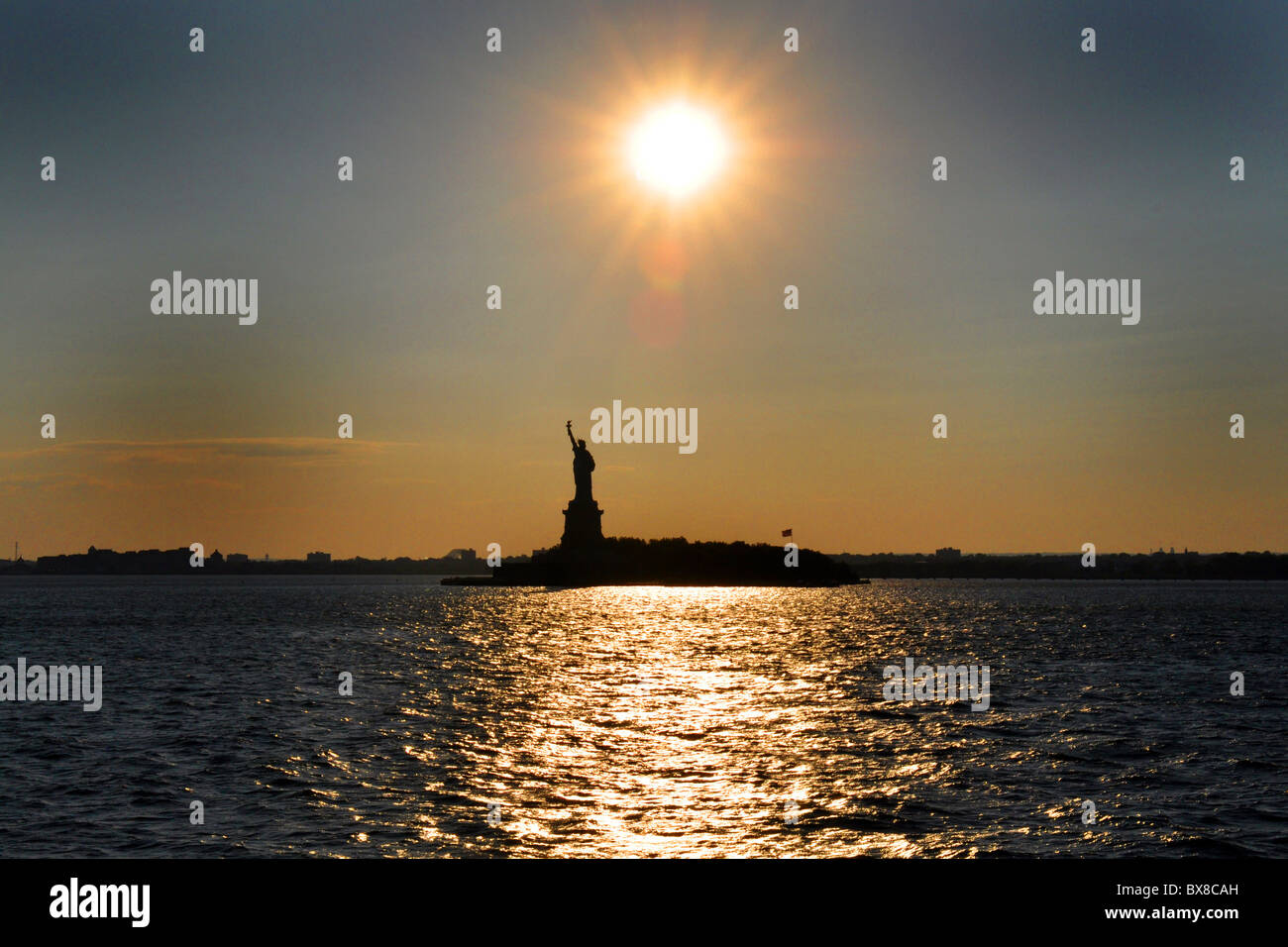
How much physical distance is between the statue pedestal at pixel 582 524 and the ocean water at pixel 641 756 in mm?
79831

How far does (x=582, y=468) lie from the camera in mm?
134250

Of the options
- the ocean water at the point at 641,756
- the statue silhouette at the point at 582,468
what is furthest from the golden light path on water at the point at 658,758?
the statue silhouette at the point at 582,468

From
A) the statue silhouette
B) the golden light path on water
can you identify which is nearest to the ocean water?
the golden light path on water

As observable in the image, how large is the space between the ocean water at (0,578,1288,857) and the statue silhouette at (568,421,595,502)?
76506 mm

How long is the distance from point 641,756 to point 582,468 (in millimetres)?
110169

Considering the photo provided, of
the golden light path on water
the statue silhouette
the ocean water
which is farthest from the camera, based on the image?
the statue silhouette

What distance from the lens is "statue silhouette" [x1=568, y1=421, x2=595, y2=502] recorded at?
5231 inches

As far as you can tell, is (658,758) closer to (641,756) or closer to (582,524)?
(641,756)

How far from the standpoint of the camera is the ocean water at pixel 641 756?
59.0 feet

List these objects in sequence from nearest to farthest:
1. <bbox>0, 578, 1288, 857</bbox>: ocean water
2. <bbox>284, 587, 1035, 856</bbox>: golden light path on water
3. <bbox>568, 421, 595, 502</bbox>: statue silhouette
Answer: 1. <bbox>284, 587, 1035, 856</bbox>: golden light path on water
2. <bbox>0, 578, 1288, 857</bbox>: ocean water
3. <bbox>568, 421, 595, 502</bbox>: statue silhouette

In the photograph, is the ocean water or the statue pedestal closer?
the ocean water

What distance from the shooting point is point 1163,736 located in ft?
95.5


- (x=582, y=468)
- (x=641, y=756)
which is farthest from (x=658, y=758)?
(x=582, y=468)

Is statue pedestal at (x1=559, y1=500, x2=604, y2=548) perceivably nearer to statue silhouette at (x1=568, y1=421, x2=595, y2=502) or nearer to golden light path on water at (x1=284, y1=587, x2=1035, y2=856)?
statue silhouette at (x1=568, y1=421, x2=595, y2=502)
